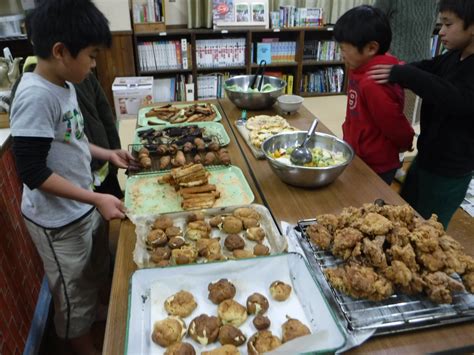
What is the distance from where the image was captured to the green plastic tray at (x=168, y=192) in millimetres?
1308

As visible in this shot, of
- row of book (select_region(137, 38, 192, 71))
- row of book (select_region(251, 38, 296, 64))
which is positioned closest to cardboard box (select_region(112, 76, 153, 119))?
row of book (select_region(137, 38, 192, 71))

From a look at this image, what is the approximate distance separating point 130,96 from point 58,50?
262 centimetres

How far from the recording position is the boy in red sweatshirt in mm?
1541

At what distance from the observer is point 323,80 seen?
496 cm

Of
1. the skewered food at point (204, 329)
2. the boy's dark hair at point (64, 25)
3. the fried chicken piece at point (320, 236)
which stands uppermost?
the boy's dark hair at point (64, 25)

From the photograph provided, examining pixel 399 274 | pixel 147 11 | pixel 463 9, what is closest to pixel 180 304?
pixel 399 274

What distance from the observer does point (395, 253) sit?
91cm

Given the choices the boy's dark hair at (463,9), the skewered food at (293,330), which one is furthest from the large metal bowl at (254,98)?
the skewered food at (293,330)

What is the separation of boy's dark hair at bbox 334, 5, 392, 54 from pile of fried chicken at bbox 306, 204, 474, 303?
2.80 feet

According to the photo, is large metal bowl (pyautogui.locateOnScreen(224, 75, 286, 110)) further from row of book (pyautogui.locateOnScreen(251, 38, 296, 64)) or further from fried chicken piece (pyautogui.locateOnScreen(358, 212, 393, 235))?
row of book (pyautogui.locateOnScreen(251, 38, 296, 64))

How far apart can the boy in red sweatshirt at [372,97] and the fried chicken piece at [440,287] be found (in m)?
0.86

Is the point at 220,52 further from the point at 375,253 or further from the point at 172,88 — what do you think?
the point at 375,253

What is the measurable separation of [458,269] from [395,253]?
15 centimetres

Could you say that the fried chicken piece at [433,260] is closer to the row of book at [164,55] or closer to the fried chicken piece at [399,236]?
the fried chicken piece at [399,236]
